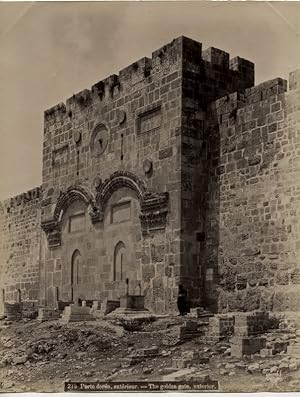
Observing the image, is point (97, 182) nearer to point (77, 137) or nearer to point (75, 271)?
point (77, 137)

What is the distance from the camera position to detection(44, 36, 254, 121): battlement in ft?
43.1

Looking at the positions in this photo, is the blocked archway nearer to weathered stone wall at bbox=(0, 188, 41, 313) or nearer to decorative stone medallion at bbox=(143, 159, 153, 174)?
decorative stone medallion at bbox=(143, 159, 153, 174)

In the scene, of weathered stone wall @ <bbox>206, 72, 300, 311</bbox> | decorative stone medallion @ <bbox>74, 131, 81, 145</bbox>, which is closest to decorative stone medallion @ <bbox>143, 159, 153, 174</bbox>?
weathered stone wall @ <bbox>206, 72, 300, 311</bbox>

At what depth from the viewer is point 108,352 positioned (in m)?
10.6

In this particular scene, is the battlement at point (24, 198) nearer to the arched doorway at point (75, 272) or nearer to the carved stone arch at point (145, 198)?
the arched doorway at point (75, 272)

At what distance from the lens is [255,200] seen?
1218 centimetres

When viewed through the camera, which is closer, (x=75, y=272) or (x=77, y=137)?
(x=75, y=272)

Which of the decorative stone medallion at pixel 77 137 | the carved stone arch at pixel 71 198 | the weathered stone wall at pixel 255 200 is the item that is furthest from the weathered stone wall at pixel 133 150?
the weathered stone wall at pixel 255 200

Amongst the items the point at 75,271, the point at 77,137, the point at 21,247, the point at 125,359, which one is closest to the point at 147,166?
the point at 77,137

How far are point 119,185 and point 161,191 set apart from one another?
5.30ft

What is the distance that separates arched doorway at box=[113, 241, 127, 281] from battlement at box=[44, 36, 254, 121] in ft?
11.6

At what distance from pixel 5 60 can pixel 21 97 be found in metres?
0.97

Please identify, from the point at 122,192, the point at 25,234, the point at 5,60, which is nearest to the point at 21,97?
the point at 5,60

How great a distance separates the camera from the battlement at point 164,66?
43.1 ft
